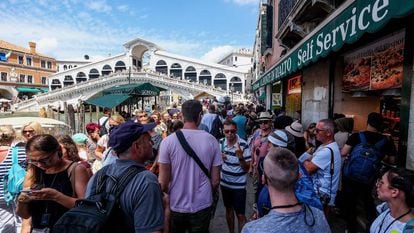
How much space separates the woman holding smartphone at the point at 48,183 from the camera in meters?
2.07

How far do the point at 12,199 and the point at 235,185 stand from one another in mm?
2455

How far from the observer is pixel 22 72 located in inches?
2136

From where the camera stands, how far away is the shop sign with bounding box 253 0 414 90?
7.51 feet

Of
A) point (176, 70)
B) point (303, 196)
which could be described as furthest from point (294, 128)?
point (176, 70)

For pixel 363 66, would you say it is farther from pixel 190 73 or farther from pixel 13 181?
pixel 190 73

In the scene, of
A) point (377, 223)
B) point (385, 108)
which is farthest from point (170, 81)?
point (377, 223)

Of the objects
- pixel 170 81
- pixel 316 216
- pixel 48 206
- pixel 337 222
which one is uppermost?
pixel 170 81

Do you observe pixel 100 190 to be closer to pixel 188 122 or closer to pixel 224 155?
pixel 188 122

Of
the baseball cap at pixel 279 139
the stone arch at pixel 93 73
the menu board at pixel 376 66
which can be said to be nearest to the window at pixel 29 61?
the stone arch at pixel 93 73

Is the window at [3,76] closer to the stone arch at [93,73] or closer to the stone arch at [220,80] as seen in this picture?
the stone arch at [93,73]

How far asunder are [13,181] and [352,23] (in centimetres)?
389

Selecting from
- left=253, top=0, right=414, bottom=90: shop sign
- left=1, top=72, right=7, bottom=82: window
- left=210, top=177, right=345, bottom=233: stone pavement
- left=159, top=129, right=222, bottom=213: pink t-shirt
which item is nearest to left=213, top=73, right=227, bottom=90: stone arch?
left=1, top=72, right=7, bottom=82: window

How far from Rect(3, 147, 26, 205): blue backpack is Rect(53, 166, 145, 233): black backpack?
1.44 metres

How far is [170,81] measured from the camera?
129ft
